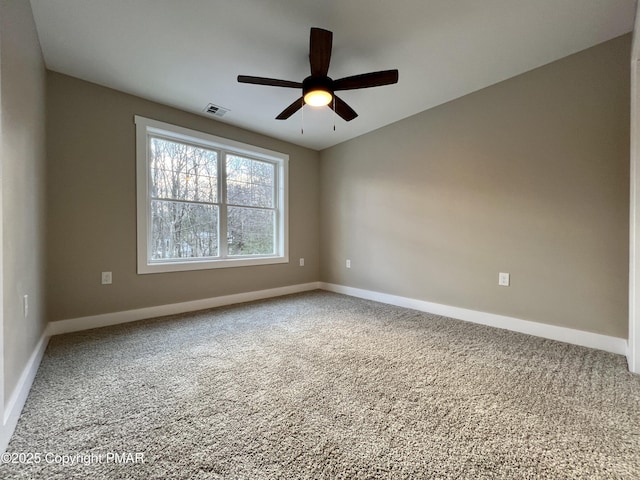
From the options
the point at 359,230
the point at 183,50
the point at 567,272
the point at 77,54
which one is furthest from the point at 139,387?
the point at 567,272

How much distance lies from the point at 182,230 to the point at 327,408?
8.78 feet

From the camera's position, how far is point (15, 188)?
4.67 feet

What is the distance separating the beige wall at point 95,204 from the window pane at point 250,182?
0.65 meters

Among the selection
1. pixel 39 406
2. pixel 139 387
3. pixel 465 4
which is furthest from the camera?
pixel 465 4

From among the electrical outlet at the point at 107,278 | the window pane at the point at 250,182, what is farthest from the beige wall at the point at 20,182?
the window pane at the point at 250,182

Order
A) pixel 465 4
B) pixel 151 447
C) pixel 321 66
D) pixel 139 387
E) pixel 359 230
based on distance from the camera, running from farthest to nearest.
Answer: pixel 359 230 → pixel 321 66 → pixel 465 4 → pixel 139 387 → pixel 151 447

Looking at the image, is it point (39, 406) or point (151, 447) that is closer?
point (151, 447)

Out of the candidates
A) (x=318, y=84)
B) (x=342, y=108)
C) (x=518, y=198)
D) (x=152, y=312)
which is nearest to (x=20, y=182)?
(x=152, y=312)

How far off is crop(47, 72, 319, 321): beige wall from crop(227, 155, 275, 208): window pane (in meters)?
0.65

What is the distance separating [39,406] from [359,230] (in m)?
3.41

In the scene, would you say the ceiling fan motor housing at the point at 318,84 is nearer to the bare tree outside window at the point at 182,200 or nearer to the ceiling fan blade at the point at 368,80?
the ceiling fan blade at the point at 368,80

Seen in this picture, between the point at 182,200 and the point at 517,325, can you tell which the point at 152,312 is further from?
the point at 517,325

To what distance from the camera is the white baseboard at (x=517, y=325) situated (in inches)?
83.7

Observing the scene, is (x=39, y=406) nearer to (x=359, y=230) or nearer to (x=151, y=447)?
(x=151, y=447)
